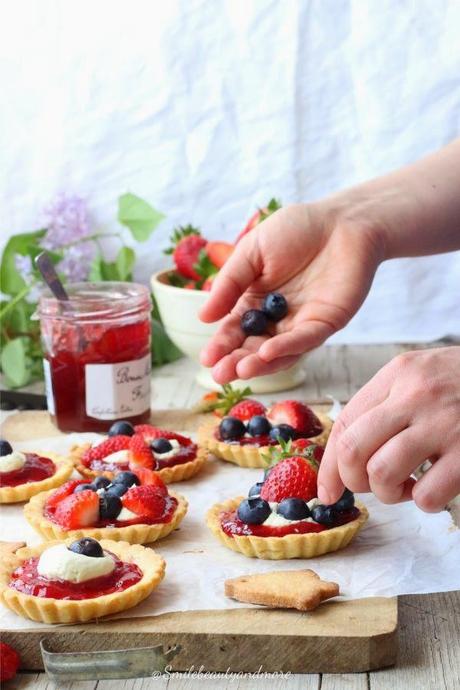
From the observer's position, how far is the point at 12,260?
10.4ft

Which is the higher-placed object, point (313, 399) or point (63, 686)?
point (63, 686)

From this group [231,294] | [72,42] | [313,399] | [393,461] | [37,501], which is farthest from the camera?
[72,42]

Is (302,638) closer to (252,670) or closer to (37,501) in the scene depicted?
(252,670)

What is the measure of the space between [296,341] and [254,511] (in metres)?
0.45

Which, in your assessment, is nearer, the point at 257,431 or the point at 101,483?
the point at 101,483

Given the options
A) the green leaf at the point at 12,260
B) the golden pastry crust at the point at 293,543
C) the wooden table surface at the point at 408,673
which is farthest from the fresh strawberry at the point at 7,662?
the green leaf at the point at 12,260

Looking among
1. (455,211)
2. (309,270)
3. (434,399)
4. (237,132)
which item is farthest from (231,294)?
(237,132)

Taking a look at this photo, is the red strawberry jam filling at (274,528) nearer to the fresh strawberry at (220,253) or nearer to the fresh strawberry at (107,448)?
the fresh strawberry at (107,448)

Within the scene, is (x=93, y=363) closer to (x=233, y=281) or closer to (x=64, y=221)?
(x=233, y=281)

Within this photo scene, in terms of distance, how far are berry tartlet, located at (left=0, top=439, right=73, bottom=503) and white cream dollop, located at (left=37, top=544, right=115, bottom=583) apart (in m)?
0.48

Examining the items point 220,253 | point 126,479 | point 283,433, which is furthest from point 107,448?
point 220,253

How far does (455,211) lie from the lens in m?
2.50

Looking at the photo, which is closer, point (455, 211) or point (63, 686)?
point (63, 686)

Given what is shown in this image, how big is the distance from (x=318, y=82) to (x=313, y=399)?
112 cm
